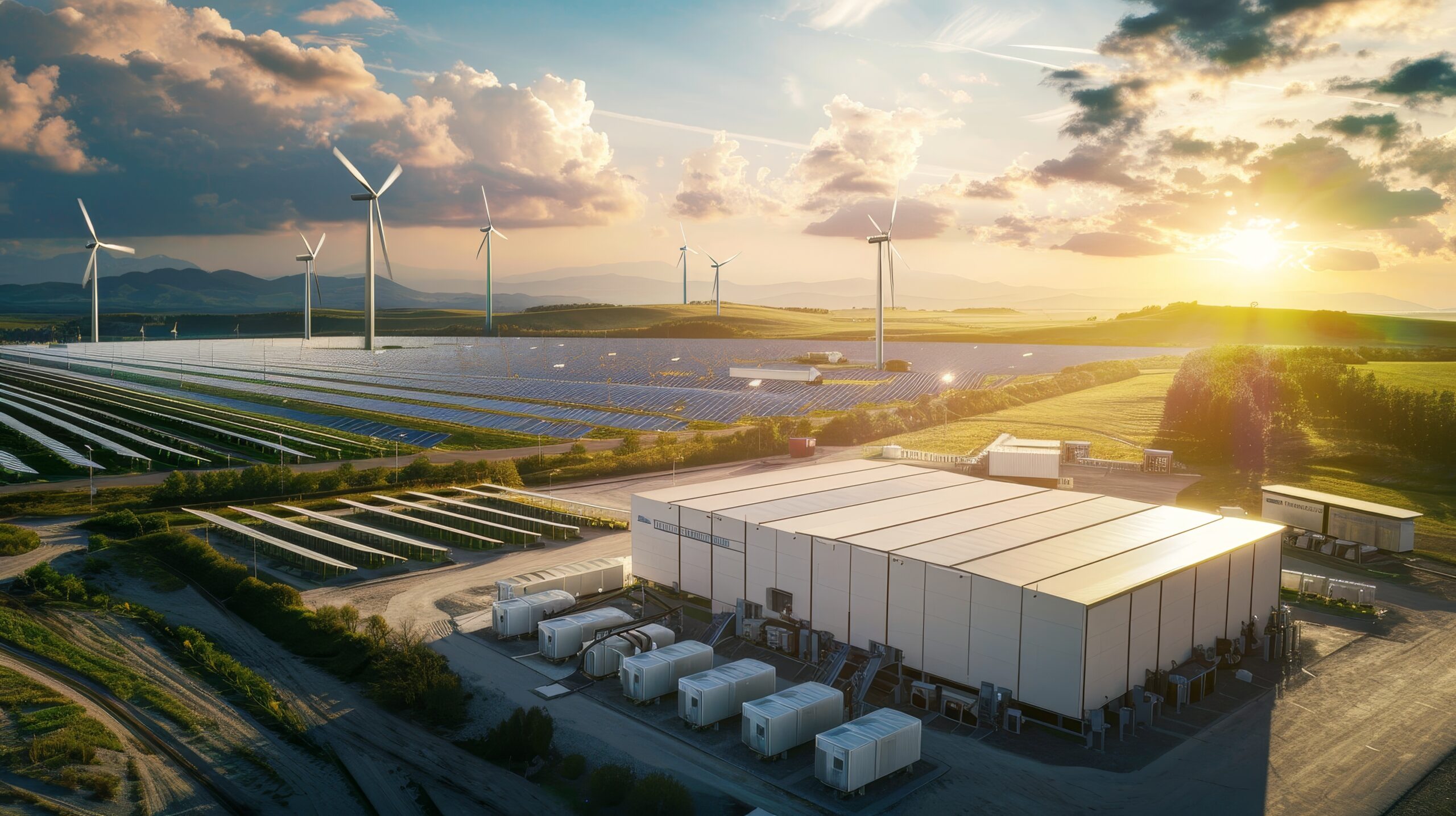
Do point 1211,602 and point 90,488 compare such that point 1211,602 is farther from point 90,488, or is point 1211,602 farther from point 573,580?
point 90,488

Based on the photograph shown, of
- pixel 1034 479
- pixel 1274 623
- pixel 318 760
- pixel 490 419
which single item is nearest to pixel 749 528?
pixel 318 760

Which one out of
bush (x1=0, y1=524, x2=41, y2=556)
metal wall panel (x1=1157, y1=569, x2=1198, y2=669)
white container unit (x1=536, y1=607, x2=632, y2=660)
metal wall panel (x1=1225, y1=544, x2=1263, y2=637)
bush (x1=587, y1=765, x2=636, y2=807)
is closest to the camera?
bush (x1=587, y1=765, x2=636, y2=807)

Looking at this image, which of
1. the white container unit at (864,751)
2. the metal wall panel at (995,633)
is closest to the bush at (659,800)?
the white container unit at (864,751)

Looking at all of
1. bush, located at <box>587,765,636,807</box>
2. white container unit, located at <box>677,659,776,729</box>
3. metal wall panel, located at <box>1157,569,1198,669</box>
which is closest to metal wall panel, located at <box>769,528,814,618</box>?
white container unit, located at <box>677,659,776,729</box>

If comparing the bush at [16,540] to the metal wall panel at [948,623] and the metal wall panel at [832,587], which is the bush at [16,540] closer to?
the metal wall panel at [832,587]

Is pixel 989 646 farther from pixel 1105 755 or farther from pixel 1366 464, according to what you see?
pixel 1366 464

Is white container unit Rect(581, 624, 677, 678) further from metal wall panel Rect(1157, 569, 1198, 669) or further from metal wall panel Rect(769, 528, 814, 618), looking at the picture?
metal wall panel Rect(1157, 569, 1198, 669)
